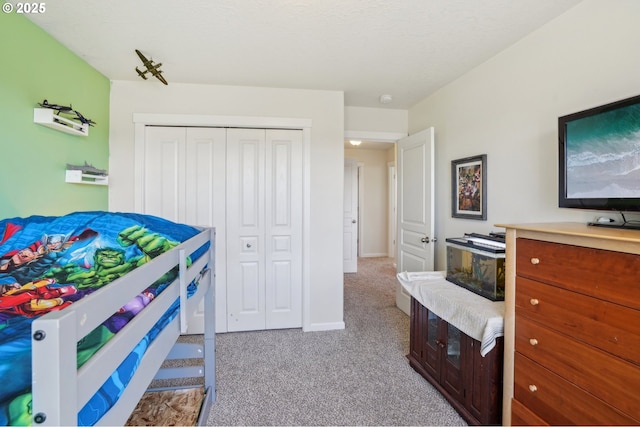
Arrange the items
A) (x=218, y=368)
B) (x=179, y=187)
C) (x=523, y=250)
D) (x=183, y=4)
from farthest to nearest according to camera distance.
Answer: (x=179, y=187)
(x=218, y=368)
(x=183, y=4)
(x=523, y=250)

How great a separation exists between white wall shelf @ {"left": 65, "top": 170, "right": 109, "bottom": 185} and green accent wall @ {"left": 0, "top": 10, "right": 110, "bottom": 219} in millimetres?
42

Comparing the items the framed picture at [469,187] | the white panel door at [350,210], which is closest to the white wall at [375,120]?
the framed picture at [469,187]

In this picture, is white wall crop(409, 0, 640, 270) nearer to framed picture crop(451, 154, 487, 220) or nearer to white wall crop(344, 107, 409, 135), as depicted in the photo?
framed picture crop(451, 154, 487, 220)

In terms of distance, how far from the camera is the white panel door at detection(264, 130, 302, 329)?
9.29ft

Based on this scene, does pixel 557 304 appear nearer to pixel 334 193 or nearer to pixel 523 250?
pixel 523 250

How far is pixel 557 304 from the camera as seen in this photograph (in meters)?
1.22

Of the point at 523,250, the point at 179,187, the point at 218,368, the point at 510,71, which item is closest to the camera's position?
the point at 523,250

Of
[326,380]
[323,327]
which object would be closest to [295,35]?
[326,380]

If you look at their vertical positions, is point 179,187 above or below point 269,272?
above

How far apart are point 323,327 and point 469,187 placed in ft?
6.27

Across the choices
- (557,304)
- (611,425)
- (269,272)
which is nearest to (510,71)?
(557,304)

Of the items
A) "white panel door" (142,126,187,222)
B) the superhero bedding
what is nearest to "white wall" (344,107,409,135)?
"white panel door" (142,126,187,222)

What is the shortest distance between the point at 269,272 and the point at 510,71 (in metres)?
2.60

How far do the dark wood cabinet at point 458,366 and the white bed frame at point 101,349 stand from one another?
5.09 feet
